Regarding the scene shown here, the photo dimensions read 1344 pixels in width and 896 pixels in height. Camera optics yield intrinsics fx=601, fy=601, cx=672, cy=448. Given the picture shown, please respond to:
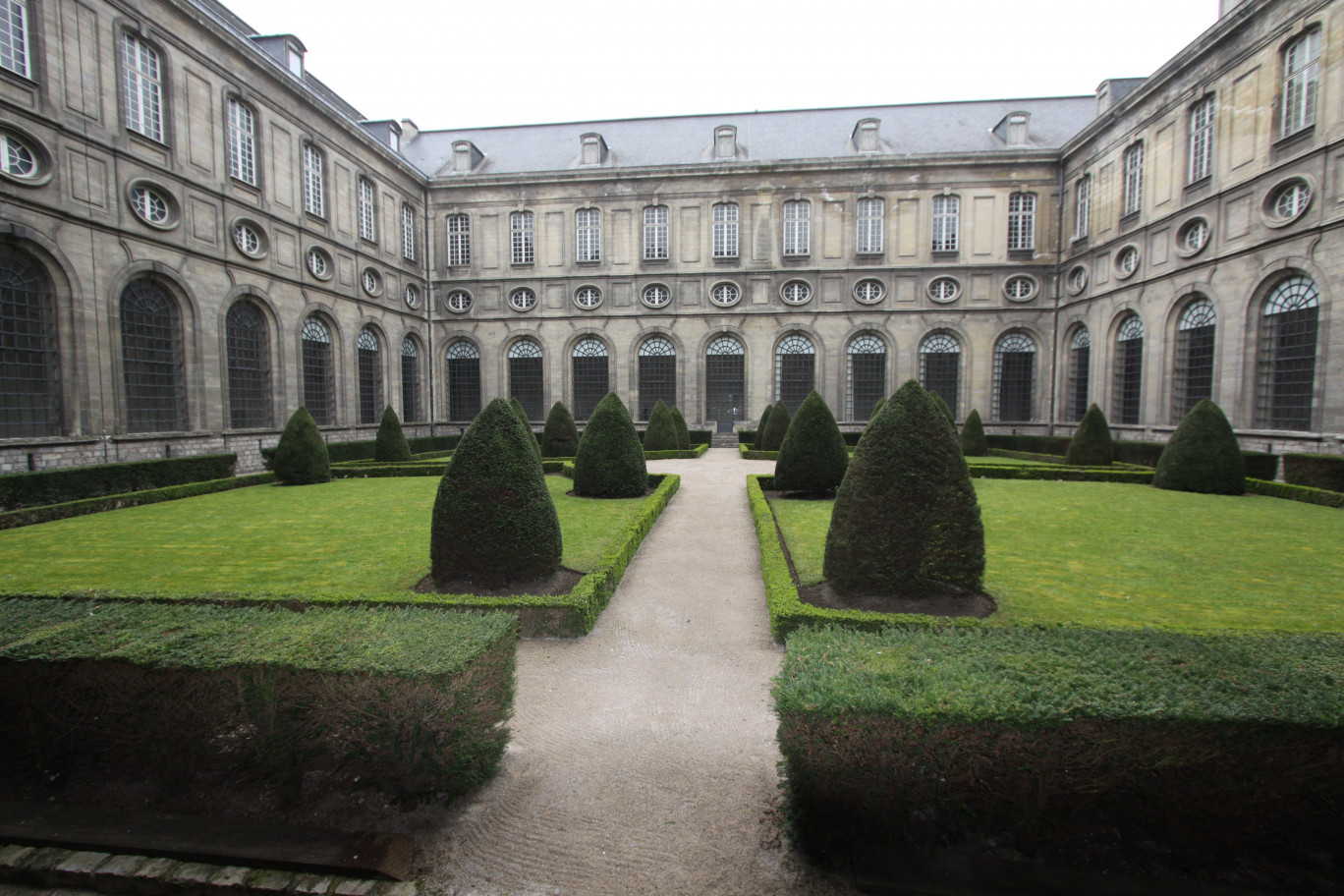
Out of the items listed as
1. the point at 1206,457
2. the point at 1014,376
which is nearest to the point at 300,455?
the point at 1206,457

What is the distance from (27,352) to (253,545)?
10.3 metres

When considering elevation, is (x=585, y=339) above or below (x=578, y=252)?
below

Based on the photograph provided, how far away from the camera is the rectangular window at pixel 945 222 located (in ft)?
87.0

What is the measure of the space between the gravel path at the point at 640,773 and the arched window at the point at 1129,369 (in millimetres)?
22096

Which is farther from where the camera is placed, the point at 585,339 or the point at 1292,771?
the point at 585,339

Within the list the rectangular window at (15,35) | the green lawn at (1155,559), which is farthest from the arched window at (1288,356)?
the rectangular window at (15,35)

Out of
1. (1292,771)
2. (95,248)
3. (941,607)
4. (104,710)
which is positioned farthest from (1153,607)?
(95,248)

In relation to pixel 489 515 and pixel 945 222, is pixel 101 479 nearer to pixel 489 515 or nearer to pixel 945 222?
pixel 489 515

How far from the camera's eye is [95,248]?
1385cm

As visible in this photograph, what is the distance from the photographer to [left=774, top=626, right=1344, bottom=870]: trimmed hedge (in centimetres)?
245

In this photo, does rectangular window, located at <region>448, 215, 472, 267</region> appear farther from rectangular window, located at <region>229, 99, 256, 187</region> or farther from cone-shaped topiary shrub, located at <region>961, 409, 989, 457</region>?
cone-shaped topiary shrub, located at <region>961, 409, 989, 457</region>

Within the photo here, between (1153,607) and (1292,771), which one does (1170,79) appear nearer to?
(1153,607)

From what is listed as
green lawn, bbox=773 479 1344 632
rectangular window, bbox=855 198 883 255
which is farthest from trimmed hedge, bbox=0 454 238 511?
rectangular window, bbox=855 198 883 255

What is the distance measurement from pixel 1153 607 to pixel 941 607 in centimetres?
207
